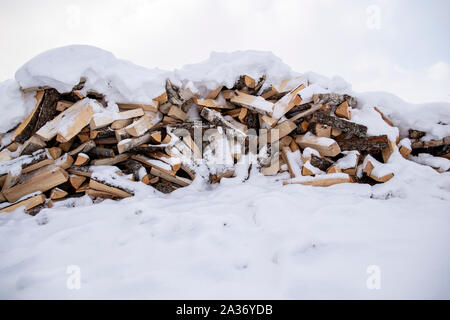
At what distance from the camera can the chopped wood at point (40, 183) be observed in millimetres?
2494

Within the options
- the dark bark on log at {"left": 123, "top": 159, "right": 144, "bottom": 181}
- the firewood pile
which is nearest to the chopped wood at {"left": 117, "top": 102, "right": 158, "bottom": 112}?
the firewood pile

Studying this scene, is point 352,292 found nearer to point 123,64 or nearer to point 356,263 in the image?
point 356,263

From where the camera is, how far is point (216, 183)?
3.06 meters

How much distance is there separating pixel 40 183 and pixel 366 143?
4.21 metres

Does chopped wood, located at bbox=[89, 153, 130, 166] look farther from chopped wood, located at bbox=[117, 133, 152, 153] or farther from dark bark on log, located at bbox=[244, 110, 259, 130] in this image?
dark bark on log, located at bbox=[244, 110, 259, 130]

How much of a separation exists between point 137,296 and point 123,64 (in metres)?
3.16

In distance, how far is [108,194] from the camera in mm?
2621

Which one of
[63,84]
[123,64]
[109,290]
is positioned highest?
[123,64]

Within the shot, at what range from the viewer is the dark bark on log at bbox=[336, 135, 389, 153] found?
2.81m

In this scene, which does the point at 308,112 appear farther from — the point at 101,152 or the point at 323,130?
the point at 101,152

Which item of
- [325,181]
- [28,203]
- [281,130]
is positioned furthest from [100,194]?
[325,181]

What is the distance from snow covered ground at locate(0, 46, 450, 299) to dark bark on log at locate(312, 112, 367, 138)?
0.16 meters

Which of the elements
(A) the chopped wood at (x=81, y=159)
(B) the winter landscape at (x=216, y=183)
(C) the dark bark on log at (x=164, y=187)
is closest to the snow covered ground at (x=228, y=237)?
(B) the winter landscape at (x=216, y=183)

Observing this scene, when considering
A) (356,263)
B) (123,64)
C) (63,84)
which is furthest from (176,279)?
(123,64)
